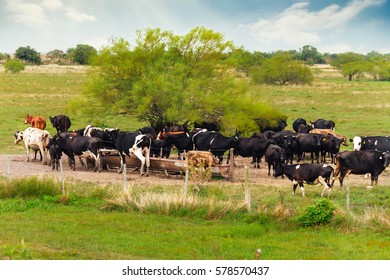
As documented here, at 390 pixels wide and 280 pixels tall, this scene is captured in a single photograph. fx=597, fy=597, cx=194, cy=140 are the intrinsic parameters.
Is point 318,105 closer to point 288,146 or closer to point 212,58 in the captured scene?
point 212,58

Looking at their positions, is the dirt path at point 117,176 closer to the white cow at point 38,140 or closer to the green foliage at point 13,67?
the white cow at point 38,140

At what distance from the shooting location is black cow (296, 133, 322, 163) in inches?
1015

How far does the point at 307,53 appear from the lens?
14712cm

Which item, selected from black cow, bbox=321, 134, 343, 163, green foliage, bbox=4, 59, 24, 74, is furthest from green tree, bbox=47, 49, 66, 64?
black cow, bbox=321, 134, 343, 163

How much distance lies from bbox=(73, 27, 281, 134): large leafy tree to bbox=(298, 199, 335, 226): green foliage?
16.7 meters

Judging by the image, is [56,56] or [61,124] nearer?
[61,124]

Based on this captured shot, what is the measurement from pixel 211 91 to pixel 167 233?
18677 millimetres

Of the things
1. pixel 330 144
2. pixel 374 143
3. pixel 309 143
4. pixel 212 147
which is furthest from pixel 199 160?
pixel 374 143

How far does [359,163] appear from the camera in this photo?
20438mm

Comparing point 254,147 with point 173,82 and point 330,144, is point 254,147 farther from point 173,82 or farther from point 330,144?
point 173,82

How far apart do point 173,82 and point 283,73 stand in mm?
51684

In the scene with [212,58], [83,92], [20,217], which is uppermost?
[212,58]

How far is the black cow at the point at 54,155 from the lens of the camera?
→ 23.8 m

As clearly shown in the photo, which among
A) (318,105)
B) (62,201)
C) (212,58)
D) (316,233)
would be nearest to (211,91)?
(212,58)
